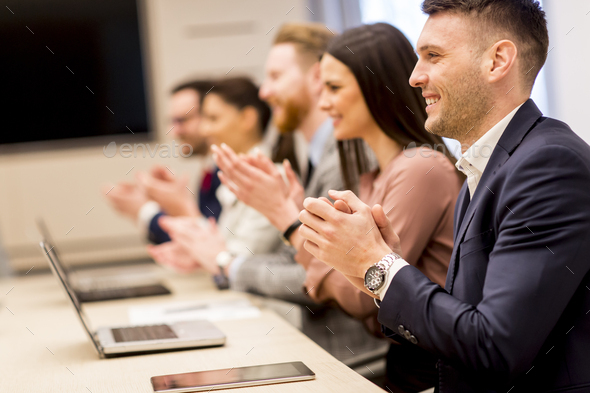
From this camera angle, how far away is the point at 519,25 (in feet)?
3.07

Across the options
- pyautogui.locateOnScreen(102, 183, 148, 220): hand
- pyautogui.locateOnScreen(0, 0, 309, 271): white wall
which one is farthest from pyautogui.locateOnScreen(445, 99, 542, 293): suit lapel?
pyautogui.locateOnScreen(0, 0, 309, 271): white wall

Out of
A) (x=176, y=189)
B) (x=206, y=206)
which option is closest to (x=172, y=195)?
(x=176, y=189)

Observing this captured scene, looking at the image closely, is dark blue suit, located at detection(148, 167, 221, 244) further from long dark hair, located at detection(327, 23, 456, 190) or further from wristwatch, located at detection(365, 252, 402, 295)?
wristwatch, located at detection(365, 252, 402, 295)

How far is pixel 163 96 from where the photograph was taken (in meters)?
4.21

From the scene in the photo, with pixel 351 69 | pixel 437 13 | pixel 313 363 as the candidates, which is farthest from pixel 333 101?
pixel 313 363

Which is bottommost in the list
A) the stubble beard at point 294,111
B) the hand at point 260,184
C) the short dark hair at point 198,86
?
the hand at point 260,184

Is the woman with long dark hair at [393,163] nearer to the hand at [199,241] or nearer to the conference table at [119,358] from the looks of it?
the conference table at [119,358]

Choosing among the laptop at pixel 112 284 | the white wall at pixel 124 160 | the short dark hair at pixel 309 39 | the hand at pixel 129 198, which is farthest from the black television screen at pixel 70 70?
the short dark hair at pixel 309 39

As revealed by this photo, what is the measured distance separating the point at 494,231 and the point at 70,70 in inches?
152

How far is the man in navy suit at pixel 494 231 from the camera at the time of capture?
2.54 ft

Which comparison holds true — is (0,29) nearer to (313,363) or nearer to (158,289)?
(158,289)

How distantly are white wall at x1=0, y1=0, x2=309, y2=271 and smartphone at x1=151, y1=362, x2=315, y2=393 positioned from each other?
326 centimetres

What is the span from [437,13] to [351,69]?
0.52m

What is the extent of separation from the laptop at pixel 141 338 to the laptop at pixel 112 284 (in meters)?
0.44
